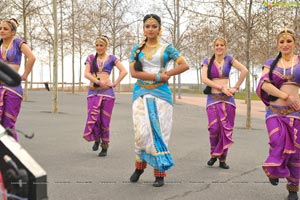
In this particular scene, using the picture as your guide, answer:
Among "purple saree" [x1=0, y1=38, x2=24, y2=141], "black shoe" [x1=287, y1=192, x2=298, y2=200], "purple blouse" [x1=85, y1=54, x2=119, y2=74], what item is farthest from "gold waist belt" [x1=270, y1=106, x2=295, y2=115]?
"purple blouse" [x1=85, y1=54, x2=119, y2=74]

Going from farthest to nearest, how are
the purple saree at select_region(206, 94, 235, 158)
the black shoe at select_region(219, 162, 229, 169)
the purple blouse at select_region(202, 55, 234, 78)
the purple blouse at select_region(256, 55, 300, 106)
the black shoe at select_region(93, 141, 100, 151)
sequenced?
the black shoe at select_region(93, 141, 100, 151) → the purple blouse at select_region(202, 55, 234, 78) → the purple saree at select_region(206, 94, 235, 158) → the black shoe at select_region(219, 162, 229, 169) → the purple blouse at select_region(256, 55, 300, 106)

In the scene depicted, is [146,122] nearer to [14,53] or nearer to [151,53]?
[151,53]

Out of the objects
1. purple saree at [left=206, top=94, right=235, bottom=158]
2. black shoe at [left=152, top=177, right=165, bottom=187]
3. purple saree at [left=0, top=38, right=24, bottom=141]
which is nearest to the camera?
black shoe at [left=152, top=177, right=165, bottom=187]

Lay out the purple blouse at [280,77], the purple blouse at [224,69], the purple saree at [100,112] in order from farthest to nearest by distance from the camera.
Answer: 1. the purple saree at [100,112]
2. the purple blouse at [224,69]
3. the purple blouse at [280,77]

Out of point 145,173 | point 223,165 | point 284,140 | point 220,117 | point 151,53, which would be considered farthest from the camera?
point 220,117

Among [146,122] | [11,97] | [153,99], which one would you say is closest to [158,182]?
[146,122]

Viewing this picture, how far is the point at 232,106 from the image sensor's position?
5.96 m

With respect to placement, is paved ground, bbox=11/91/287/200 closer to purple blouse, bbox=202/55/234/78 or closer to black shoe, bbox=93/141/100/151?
black shoe, bbox=93/141/100/151

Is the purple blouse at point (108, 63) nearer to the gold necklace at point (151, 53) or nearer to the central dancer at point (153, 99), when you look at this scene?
the central dancer at point (153, 99)

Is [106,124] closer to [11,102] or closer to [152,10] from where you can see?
[11,102]

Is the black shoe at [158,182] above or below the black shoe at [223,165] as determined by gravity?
above

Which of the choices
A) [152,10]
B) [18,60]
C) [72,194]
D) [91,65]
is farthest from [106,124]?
[152,10]

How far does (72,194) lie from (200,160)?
273 centimetres

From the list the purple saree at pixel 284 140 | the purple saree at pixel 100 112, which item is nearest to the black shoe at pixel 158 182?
the purple saree at pixel 284 140
